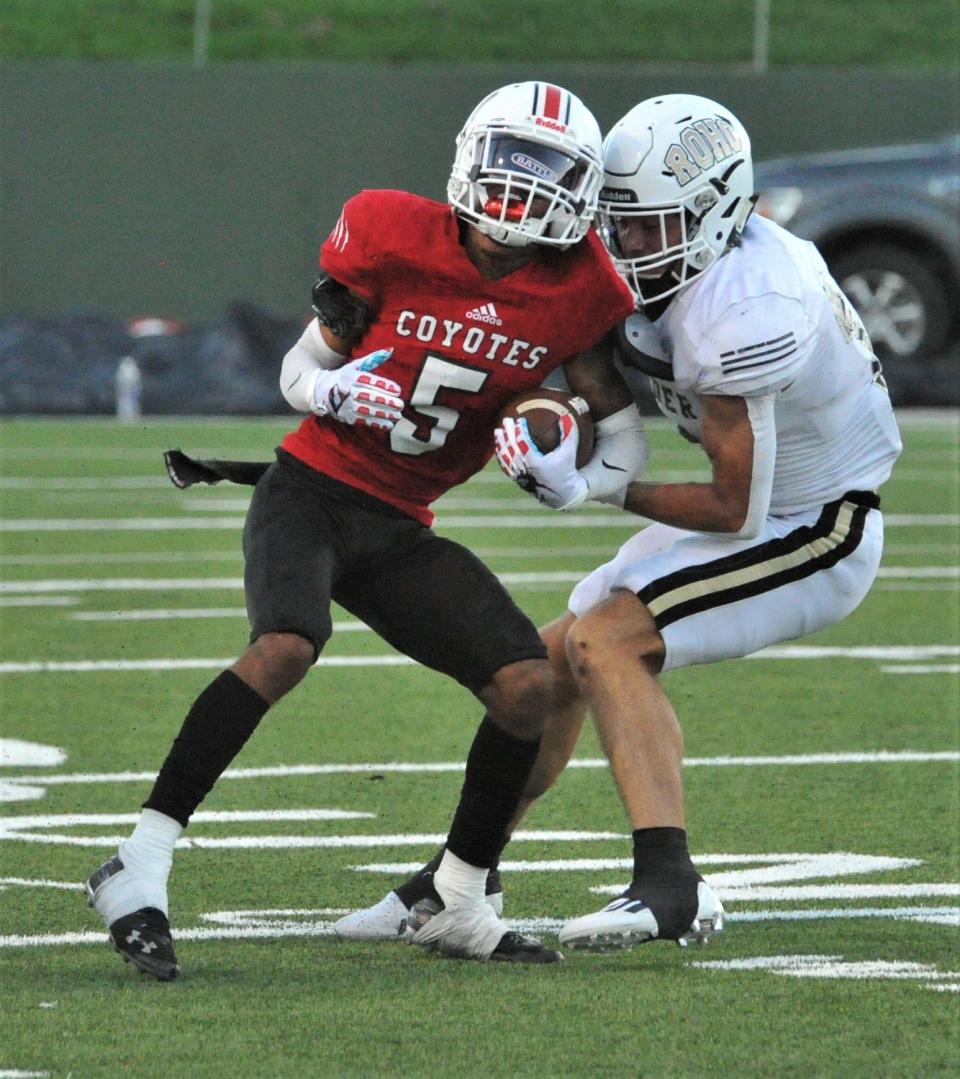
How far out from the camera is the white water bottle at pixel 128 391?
15586mm

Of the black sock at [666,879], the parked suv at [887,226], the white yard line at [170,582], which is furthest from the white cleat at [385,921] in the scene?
the parked suv at [887,226]

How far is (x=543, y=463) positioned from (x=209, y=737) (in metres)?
0.77

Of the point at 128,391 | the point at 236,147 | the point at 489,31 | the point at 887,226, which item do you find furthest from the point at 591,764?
the point at 489,31

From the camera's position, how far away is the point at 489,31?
66.4 ft

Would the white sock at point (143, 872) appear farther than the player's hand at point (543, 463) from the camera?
No

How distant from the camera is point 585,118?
164 inches

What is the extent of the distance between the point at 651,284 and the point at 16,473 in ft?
28.1

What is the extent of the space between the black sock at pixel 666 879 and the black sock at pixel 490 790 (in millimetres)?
253

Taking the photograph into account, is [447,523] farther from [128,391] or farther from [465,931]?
[465,931]

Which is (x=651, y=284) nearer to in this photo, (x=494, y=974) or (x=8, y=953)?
(x=494, y=974)

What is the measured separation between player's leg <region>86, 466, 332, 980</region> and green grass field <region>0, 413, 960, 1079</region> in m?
0.12

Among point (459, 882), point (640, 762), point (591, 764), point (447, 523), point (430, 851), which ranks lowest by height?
point (447, 523)

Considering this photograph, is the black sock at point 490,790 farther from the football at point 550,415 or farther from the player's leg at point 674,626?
the football at point 550,415

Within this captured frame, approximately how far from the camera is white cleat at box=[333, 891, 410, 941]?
13.7 feet
